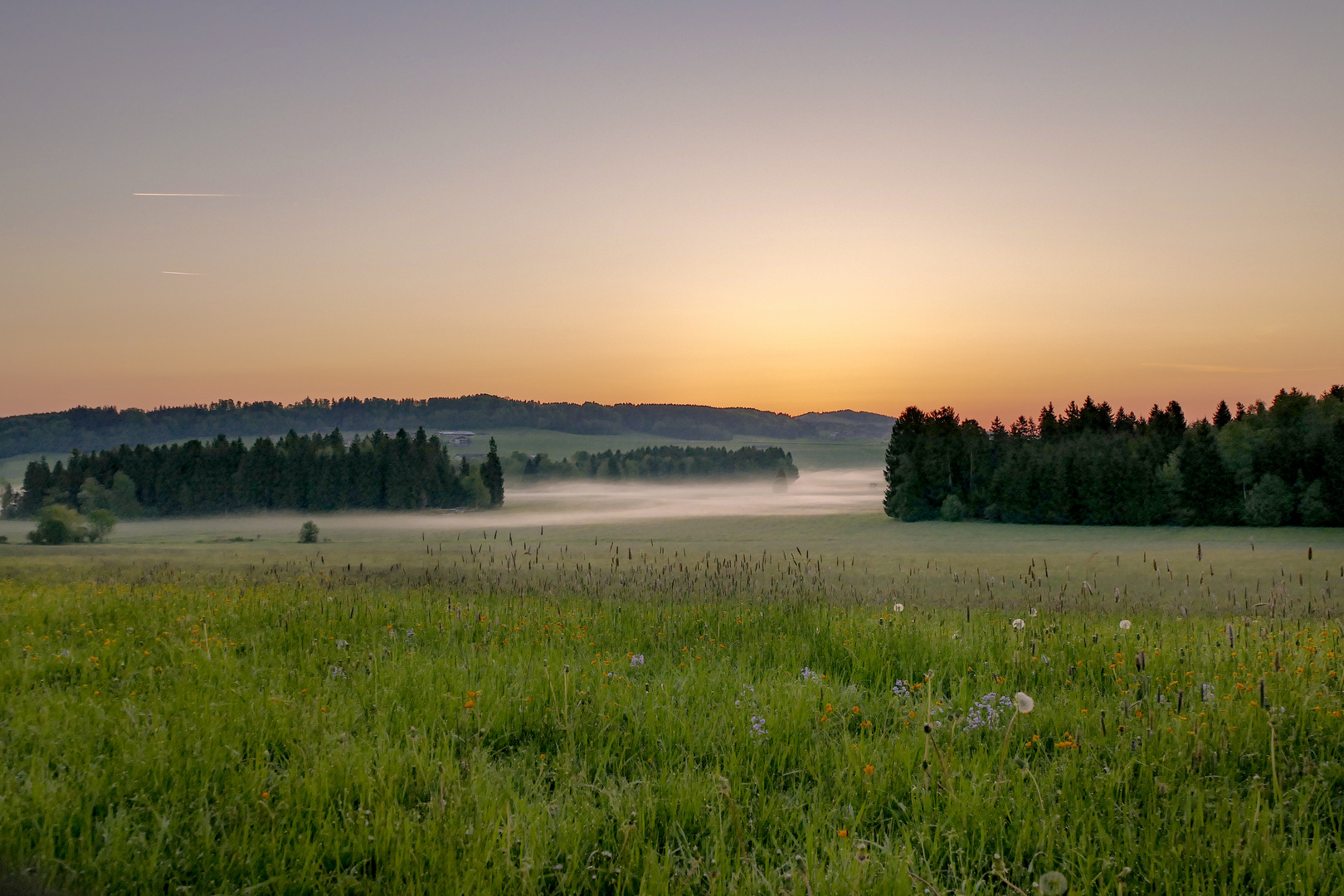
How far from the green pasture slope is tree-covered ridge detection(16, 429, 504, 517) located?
95.4m

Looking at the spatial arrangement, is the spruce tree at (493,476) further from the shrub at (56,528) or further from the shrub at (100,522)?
the shrub at (56,528)

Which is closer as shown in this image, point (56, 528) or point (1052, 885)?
point (1052, 885)

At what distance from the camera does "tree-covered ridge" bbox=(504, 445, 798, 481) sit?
14300 centimetres

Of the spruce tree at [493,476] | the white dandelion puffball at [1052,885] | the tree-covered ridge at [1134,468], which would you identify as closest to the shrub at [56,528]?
the spruce tree at [493,476]

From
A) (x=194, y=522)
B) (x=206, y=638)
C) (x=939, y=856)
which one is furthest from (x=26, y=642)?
(x=194, y=522)

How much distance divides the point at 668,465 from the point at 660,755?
5723 inches

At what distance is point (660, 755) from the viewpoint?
414 centimetres

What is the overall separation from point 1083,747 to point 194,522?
104 meters

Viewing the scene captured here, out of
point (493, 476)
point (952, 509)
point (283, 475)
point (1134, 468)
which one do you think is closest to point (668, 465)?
point (493, 476)

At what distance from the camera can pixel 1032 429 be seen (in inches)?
3093

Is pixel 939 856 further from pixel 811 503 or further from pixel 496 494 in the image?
pixel 496 494

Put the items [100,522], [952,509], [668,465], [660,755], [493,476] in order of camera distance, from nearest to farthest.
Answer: [660,755]
[100,522]
[952,509]
[493,476]
[668,465]

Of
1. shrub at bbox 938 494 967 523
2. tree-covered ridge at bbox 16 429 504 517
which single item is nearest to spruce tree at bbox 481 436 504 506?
tree-covered ridge at bbox 16 429 504 517

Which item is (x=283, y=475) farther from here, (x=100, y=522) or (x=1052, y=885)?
(x=1052, y=885)
